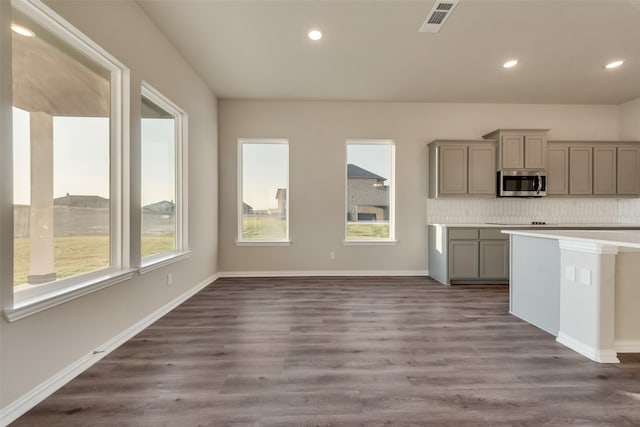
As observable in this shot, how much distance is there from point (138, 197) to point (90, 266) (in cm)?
71

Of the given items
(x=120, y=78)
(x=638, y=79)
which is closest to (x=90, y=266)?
(x=120, y=78)

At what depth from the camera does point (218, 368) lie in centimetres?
205

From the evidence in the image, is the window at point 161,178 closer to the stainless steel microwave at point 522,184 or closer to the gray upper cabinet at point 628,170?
the stainless steel microwave at point 522,184

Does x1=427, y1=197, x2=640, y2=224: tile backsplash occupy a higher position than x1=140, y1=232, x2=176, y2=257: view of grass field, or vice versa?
x1=427, y1=197, x2=640, y2=224: tile backsplash

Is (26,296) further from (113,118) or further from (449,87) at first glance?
(449,87)

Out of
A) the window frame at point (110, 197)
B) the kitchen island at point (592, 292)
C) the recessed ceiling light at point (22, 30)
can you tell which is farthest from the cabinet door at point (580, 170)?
the recessed ceiling light at point (22, 30)

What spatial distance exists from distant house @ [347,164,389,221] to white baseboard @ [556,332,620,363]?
3057mm

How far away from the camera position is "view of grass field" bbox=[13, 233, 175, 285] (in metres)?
1.65

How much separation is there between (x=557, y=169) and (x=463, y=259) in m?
2.32

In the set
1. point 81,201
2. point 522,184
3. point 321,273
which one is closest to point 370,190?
point 321,273

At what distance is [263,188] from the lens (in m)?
5.01

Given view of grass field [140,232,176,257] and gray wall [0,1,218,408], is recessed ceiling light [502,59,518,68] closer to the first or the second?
gray wall [0,1,218,408]

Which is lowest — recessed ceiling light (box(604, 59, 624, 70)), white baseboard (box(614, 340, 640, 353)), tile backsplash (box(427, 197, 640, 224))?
white baseboard (box(614, 340, 640, 353))

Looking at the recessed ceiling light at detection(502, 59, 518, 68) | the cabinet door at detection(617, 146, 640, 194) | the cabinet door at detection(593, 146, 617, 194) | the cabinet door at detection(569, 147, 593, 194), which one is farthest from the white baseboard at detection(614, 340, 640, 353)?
the cabinet door at detection(617, 146, 640, 194)
